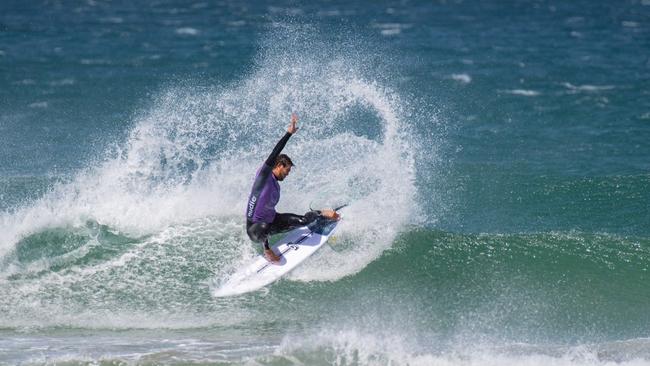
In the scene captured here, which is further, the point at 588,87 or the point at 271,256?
the point at 588,87

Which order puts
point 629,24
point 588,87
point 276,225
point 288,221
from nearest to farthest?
point 276,225 → point 288,221 → point 588,87 → point 629,24

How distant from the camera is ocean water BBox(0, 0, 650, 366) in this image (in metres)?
13.5

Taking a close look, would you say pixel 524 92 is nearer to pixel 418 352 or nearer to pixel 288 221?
pixel 288 221

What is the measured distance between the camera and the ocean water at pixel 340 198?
13547 mm

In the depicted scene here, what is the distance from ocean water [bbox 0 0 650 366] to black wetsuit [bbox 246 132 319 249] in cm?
99

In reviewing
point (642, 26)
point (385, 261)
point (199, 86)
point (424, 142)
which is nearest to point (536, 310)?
point (385, 261)

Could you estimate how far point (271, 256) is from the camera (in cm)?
1454

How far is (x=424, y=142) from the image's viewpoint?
70.0ft

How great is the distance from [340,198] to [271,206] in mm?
3340

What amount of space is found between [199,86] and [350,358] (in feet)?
43.7

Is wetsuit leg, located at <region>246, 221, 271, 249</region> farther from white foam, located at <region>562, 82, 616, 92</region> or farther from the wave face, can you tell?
white foam, located at <region>562, 82, 616, 92</region>

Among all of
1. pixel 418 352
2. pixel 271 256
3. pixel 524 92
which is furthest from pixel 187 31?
pixel 418 352

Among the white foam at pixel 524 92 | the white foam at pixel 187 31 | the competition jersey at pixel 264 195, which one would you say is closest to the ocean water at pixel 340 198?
the white foam at pixel 524 92

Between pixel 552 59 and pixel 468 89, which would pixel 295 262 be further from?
pixel 552 59
